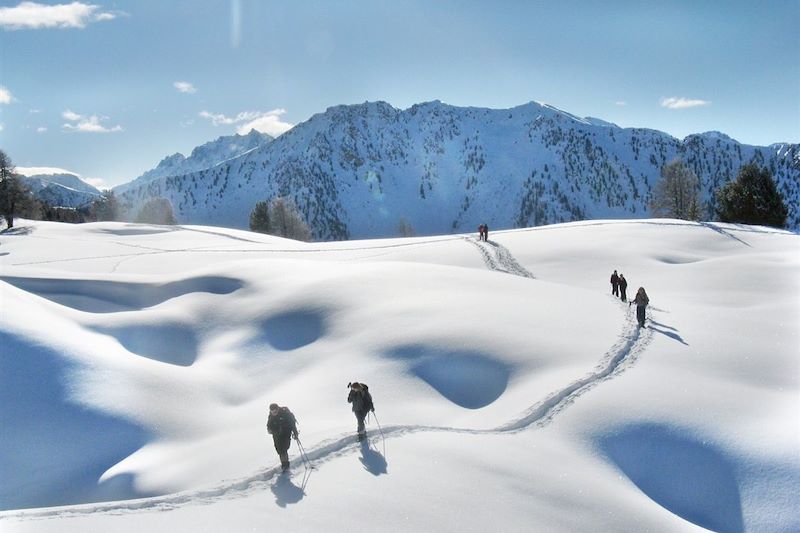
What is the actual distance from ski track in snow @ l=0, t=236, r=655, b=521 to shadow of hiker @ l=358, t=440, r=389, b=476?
337mm

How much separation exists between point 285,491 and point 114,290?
23853mm

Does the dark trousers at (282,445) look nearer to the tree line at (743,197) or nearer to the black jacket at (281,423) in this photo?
the black jacket at (281,423)

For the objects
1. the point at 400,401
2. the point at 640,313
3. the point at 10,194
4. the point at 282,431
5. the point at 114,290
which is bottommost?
the point at 400,401

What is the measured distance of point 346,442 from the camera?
12656 millimetres

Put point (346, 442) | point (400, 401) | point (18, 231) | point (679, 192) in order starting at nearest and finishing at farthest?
point (346, 442), point (400, 401), point (18, 231), point (679, 192)

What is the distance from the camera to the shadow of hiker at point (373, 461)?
11.1 m

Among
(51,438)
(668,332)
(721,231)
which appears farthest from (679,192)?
(51,438)

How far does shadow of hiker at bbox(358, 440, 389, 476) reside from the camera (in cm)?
1115

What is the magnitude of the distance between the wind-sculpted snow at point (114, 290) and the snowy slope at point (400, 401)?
121 millimetres

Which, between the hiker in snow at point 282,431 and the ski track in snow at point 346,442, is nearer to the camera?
the ski track in snow at point 346,442

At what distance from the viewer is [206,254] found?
42219mm

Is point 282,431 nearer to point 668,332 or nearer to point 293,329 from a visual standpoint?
point 293,329

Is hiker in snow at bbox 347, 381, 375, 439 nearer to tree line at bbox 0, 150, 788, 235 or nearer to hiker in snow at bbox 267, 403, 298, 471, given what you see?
hiker in snow at bbox 267, 403, 298, 471

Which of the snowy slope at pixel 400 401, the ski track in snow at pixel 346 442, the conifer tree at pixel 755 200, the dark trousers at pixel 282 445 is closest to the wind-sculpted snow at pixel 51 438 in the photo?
the snowy slope at pixel 400 401
